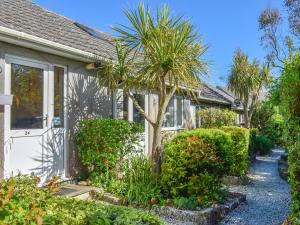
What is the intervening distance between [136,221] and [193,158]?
2.82 metres

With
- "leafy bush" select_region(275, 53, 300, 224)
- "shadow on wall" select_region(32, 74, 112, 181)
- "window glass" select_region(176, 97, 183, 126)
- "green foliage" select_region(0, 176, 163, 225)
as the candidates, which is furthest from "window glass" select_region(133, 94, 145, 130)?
"leafy bush" select_region(275, 53, 300, 224)

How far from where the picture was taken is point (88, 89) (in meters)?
8.42

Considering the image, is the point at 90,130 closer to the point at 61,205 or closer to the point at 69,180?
the point at 69,180

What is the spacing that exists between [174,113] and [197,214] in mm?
8681

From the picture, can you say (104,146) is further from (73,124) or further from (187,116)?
(187,116)

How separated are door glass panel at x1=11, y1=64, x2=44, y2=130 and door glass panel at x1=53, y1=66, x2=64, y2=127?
1.35ft

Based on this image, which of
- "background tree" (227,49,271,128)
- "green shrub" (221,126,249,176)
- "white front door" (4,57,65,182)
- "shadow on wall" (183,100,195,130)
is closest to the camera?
"white front door" (4,57,65,182)

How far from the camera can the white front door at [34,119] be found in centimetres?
627

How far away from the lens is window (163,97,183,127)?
13.5 metres

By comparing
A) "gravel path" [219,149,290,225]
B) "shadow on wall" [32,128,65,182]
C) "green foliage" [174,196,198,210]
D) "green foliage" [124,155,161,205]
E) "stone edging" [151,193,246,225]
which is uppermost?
"shadow on wall" [32,128,65,182]

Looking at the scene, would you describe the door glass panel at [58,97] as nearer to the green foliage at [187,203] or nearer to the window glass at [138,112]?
the green foliage at [187,203]

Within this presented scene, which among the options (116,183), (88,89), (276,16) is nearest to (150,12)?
(88,89)

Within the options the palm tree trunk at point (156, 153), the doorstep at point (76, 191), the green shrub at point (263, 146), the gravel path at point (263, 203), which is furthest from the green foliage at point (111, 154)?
the green shrub at point (263, 146)

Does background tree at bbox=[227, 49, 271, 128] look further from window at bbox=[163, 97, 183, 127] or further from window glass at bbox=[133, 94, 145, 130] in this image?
window glass at bbox=[133, 94, 145, 130]
